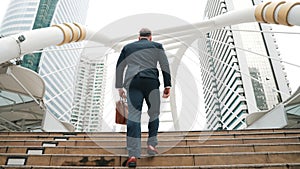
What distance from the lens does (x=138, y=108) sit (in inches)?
94.9

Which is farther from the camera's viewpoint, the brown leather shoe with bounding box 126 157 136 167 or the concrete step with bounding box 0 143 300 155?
the concrete step with bounding box 0 143 300 155

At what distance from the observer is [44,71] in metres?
61.7

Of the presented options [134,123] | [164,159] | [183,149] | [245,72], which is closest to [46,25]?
[245,72]

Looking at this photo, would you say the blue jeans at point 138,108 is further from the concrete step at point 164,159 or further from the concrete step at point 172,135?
the concrete step at point 172,135

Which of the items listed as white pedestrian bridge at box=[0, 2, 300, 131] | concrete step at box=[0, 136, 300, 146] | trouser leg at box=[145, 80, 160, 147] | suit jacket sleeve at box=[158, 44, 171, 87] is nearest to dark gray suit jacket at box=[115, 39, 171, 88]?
suit jacket sleeve at box=[158, 44, 171, 87]

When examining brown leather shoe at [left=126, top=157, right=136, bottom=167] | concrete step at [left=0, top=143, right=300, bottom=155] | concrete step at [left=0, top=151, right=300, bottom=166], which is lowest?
brown leather shoe at [left=126, top=157, right=136, bottom=167]

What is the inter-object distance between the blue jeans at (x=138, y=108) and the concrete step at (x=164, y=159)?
236 millimetres

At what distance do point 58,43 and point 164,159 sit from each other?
493 centimetres

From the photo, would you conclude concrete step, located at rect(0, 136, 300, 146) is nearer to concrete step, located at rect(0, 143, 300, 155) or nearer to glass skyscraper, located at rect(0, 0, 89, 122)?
concrete step, located at rect(0, 143, 300, 155)

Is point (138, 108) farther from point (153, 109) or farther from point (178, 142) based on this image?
point (178, 142)

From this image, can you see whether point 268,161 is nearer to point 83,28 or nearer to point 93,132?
point 93,132

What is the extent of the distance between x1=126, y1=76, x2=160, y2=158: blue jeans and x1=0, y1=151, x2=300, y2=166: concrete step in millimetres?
236

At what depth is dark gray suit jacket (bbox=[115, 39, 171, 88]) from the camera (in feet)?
8.07

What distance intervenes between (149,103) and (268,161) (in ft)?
4.50
